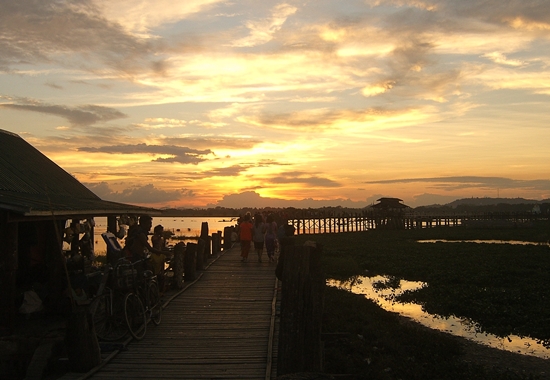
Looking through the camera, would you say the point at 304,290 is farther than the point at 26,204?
→ No

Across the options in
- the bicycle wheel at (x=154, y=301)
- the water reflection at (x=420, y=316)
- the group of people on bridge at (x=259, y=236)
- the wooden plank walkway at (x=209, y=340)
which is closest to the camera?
the wooden plank walkway at (x=209, y=340)

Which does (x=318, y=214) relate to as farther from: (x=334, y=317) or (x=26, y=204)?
(x=26, y=204)

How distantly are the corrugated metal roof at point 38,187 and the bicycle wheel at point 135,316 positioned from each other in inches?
81.9

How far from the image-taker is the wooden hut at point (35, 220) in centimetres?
945

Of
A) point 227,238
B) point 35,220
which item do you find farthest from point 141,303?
point 227,238

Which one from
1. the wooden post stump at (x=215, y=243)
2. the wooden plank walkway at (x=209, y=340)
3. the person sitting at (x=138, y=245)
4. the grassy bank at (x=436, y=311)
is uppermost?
the person sitting at (x=138, y=245)

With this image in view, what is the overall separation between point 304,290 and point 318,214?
71439 mm

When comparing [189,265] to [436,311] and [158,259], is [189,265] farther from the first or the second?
[436,311]

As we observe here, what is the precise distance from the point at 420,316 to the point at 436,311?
0.75 m

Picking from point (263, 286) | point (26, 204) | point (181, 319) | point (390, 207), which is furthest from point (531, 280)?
point (390, 207)

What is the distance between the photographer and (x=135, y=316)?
9.17 meters

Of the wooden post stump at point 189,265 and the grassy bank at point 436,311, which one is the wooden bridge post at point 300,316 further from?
the wooden post stump at point 189,265

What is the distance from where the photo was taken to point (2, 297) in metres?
9.45

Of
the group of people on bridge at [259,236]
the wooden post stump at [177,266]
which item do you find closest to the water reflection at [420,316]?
the group of people on bridge at [259,236]
